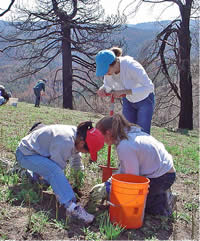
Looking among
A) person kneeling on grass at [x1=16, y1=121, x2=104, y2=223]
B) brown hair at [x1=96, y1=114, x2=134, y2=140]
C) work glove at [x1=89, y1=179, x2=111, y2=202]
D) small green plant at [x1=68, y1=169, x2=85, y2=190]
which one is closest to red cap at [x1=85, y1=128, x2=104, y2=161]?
person kneeling on grass at [x1=16, y1=121, x2=104, y2=223]

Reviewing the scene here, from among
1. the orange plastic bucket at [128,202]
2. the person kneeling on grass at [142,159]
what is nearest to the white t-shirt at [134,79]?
the person kneeling on grass at [142,159]

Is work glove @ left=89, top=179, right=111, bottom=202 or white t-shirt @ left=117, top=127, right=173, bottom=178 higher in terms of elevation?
white t-shirt @ left=117, top=127, right=173, bottom=178

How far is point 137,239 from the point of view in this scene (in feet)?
8.75

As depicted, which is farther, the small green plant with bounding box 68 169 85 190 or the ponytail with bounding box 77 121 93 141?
the small green plant with bounding box 68 169 85 190

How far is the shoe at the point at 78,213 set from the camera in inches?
109

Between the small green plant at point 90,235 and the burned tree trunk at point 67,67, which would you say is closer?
the small green plant at point 90,235

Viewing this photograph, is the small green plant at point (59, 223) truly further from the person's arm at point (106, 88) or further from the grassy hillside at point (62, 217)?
the person's arm at point (106, 88)

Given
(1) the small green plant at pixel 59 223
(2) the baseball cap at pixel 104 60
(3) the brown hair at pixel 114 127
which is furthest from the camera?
(2) the baseball cap at pixel 104 60

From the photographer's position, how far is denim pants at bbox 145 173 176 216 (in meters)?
3.05

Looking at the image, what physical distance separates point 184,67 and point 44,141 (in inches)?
430

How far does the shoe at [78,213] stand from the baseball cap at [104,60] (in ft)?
5.10

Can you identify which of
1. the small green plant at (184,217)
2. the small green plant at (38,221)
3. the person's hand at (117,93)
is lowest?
the small green plant at (184,217)

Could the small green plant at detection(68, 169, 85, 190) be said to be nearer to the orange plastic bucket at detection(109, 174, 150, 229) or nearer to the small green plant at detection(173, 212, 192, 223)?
the orange plastic bucket at detection(109, 174, 150, 229)

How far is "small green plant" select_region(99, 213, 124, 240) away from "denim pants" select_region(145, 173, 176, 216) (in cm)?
52
